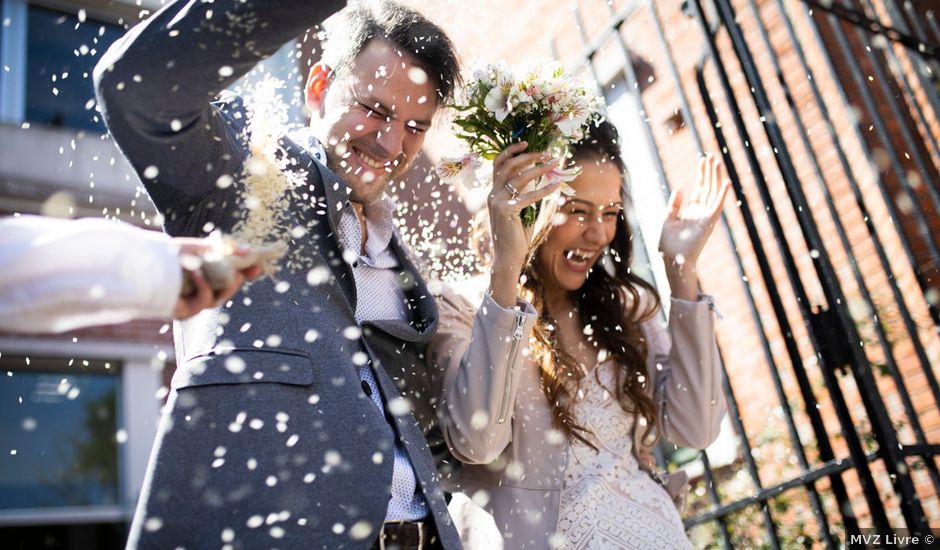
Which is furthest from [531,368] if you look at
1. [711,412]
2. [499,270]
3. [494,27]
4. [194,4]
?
[494,27]

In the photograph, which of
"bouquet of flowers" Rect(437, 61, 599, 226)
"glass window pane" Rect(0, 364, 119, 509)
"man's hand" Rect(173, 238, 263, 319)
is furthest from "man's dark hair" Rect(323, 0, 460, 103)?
"glass window pane" Rect(0, 364, 119, 509)

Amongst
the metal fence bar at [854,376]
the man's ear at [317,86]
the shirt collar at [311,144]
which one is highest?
the man's ear at [317,86]

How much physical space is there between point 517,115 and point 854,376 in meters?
1.49

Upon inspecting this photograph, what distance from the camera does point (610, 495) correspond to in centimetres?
253

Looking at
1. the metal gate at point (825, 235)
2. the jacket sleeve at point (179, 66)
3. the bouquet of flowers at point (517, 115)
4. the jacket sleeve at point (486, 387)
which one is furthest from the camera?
the metal gate at point (825, 235)

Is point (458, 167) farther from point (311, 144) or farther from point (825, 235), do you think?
point (825, 235)

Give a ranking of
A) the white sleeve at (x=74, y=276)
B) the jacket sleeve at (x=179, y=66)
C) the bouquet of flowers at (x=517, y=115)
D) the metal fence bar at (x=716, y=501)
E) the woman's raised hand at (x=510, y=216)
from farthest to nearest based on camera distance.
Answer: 1. the metal fence bar at (x=716, y=501)
2. the bouquet of flowers at (x=517, y=115)
3. the woman's raised hand at (x=510, y=216)
4. the jacket sleeve at (x=179, y=66)
5. the white sleeve at (x=74, y=276)

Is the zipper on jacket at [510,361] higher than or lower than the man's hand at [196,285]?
lower

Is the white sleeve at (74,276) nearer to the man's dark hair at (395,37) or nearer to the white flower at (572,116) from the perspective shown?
the man's dark hair at (395,37)

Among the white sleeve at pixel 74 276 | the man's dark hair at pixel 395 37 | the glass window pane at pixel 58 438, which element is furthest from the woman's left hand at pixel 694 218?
the glass window pane at pixel 58 438

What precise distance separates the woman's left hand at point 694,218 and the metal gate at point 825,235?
4.2 inches

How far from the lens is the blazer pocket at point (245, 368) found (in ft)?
5.70

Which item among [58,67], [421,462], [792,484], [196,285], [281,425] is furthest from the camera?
[58,67]

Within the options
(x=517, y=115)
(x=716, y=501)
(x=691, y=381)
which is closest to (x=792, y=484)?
(x=716, y=501)
